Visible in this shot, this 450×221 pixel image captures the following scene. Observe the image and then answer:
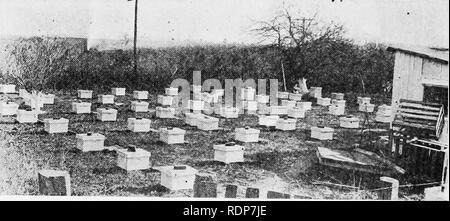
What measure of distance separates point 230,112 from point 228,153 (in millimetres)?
4843

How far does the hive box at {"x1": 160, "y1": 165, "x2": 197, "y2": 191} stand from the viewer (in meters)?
7.34

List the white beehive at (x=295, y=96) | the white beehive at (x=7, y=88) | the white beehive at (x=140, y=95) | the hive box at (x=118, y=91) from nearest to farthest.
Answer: the white beehive at (x=7, y=88), the white beehive at (x=295, y=96), the white beehive at (x=140, y=95), the hive box at (x=118, y=91)

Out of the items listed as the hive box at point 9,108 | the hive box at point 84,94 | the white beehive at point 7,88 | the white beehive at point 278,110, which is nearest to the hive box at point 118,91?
the hive box at point 84,94

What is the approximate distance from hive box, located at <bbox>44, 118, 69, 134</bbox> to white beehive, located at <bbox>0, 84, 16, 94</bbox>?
5.48m

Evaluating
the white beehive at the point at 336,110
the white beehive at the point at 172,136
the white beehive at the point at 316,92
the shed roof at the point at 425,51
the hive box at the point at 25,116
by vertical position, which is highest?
the shed roof at the point at 425,51

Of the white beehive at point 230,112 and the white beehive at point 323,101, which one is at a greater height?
the white beehive at point 323,101

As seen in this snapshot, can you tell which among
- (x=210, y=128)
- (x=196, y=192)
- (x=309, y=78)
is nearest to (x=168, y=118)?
(x=210, y=128)

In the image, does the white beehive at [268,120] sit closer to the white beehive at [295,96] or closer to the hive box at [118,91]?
the white beehive at [295,96]

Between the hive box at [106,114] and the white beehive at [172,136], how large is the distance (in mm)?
2463

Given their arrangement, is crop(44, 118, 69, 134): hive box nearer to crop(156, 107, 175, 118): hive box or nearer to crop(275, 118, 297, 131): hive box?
crop(156, 107, 175, 118): hive box

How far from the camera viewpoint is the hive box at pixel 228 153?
9.02 m

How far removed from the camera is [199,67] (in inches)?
616
